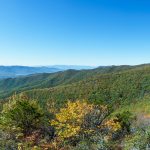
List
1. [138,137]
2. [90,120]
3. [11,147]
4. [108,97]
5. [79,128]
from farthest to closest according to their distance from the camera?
[108,97] < [90,120] < [79,128] < [11,147] < [138,137]

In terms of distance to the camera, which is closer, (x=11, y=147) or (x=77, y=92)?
(x=11, y=147)

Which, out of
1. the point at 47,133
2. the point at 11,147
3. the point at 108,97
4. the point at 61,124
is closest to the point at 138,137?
the point at 11,147

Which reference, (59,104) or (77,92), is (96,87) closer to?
(77,92)

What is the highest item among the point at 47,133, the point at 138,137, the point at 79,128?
the point at 138,137

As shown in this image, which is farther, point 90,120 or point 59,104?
point 59,104

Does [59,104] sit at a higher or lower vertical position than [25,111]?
lower

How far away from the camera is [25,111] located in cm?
3297

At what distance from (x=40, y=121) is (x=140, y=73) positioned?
9062 centimetres

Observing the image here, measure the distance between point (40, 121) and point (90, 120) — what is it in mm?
7179

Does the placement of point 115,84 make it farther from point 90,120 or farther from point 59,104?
point 90,120

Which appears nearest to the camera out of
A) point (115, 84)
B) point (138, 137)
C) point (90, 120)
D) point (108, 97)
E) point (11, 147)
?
point (138, 137)

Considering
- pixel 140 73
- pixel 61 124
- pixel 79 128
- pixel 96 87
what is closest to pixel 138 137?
pixel 79 128

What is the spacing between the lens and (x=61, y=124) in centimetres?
2700

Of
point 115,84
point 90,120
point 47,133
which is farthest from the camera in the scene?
point 115,84
